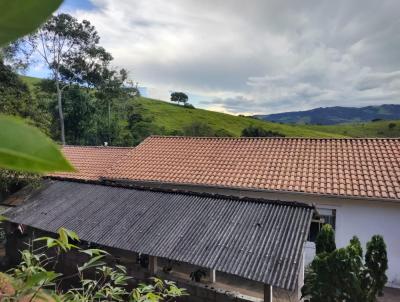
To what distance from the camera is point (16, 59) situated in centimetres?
2467

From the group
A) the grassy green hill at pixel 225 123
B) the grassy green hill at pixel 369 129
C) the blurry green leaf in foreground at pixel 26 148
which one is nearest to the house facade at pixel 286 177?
the blurry green leaf in foreground at pixel 26 148

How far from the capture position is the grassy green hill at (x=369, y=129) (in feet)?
197

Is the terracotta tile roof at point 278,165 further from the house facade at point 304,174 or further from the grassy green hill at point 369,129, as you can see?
the grassy green hill at point 369,129

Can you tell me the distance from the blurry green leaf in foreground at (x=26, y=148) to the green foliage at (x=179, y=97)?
2771 inches

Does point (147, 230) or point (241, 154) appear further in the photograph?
point (241, 154)

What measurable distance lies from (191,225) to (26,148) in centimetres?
783

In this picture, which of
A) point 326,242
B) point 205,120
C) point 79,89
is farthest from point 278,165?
point 205,120

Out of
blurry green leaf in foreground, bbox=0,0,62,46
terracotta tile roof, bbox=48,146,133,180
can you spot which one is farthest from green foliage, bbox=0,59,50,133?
blurry green leaf in foreground, bbox=0,0,62,46

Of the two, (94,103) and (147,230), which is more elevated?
(94,103)

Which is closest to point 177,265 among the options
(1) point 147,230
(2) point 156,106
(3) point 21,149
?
(1) point 147,230

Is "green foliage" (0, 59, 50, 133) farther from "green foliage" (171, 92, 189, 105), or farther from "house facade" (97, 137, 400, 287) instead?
"green foliage" (171, 92, 189, 105)

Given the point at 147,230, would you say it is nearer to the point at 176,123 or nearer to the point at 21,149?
the point at 21,149

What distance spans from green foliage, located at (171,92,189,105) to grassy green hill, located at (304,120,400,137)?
84.3ft

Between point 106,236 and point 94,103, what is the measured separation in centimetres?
2417
